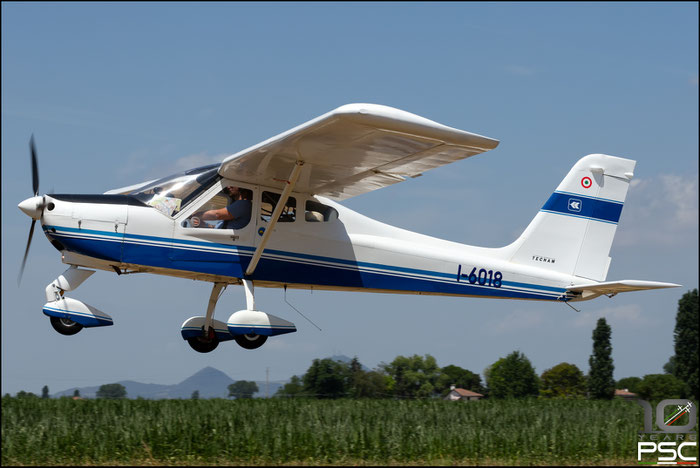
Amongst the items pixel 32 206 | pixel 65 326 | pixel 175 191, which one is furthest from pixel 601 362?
pixel 32 206

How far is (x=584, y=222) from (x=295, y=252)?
5618mm

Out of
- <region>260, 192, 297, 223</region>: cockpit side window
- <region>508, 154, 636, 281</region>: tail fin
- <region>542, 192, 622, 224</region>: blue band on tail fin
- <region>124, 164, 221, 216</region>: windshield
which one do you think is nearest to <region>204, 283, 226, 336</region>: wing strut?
<region>260, 192, 297, 223</region>: cockpit side window

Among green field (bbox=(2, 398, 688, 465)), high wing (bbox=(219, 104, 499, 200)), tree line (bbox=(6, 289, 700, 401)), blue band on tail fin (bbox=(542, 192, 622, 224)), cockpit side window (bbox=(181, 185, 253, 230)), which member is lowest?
green field (bbox=(2, 398, 688, 465))

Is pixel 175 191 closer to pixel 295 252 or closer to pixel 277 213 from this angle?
pixel 277 213

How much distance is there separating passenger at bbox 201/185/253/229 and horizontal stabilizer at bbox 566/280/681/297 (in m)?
5.86

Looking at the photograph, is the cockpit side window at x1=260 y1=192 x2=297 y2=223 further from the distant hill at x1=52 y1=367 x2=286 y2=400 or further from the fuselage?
the distant hill at x1=52 y1=367 x2=286 y2=400

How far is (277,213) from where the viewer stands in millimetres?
11500

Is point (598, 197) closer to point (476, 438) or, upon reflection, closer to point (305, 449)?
point (476, 438)

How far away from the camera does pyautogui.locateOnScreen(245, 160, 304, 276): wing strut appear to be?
11258 millimetres

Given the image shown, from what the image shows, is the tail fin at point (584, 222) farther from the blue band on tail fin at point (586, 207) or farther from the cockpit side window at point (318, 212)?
the cockpit side window at point (318, 212)

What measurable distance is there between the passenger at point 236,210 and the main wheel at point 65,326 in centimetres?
248

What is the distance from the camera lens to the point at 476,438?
8.45 m

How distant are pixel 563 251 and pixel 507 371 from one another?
7.80 ft

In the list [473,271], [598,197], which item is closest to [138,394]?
[473,271]
